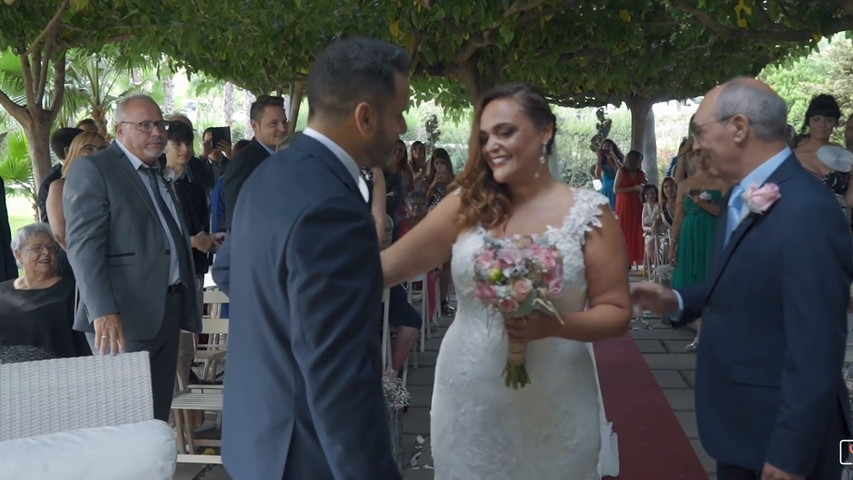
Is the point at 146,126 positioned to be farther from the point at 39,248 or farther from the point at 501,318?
the point at 501,318

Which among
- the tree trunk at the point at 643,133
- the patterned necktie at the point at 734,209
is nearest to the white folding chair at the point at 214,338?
the patterned necktie at the point at 734,209

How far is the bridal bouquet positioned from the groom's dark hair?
2.52ft

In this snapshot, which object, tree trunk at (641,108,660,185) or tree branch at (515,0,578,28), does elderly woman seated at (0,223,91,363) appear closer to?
tree branch at (515,0,578,28)

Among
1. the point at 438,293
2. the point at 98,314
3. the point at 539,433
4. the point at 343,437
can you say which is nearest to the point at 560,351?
the point at 539,433

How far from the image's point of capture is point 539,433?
139 inches

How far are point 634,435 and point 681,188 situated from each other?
3.62 meters

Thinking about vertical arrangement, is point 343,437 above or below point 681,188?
below

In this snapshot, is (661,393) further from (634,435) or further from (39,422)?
(39,422)

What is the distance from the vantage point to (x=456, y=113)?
28875 mm

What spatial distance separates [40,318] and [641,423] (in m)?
4.07

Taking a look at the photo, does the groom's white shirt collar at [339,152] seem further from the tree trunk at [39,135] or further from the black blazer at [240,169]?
the tree trunk at [39,135]

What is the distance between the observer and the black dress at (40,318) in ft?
18.4

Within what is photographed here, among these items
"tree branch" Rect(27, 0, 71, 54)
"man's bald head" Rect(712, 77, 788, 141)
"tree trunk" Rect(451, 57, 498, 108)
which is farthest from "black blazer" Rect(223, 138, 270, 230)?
"tree trunk" Rect(451, 57, 498, 108)

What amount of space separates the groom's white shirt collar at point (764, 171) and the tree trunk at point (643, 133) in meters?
20.6
